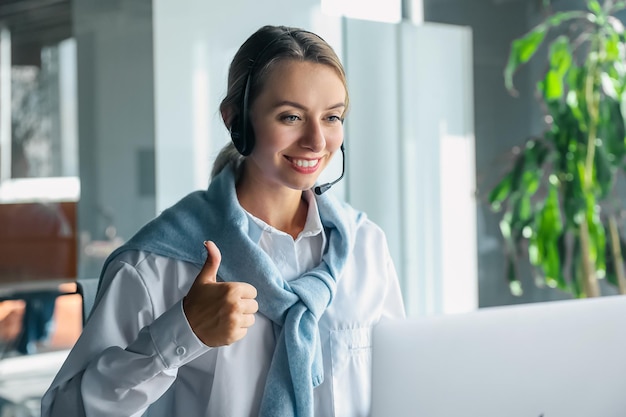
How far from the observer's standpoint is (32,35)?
2859 mm

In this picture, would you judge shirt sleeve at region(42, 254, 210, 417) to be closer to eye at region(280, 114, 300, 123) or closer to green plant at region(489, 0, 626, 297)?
eye at region(280, 114, 300, 123)

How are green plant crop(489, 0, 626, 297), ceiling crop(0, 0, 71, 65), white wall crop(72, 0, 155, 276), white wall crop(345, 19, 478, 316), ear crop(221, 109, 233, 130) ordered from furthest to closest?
white wall crop(345, 19, 478, 316) → green plant crop(489, 0, 626, 297) → white wall crop(72, 0, 155, 276) → ceiling crop(0, 0, 71, 65) → ear crop(221, 109, 233, 130)

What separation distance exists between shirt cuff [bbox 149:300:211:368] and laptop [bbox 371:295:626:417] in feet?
0.87

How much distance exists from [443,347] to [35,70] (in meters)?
2.25

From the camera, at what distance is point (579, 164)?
3.33m

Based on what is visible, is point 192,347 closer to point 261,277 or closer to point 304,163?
point 261,277

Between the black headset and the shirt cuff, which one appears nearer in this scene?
the shirt cuff

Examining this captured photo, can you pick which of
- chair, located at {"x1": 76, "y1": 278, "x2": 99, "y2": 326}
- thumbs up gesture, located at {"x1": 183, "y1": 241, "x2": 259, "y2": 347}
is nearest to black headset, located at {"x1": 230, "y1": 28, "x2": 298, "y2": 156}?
thumbs up gesture, located at {"x1": 183, "y1": 241, "x2": 259, "y2": 347}

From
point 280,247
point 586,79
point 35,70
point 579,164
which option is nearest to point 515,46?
point 586,79

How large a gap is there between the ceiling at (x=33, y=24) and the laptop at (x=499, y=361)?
221 cm

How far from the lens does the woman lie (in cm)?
127

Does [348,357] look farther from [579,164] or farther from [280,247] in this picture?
[579,164]

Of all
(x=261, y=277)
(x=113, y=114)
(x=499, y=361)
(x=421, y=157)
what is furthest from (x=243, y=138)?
(x=421, y=157)

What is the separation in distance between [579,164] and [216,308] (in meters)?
2.52
